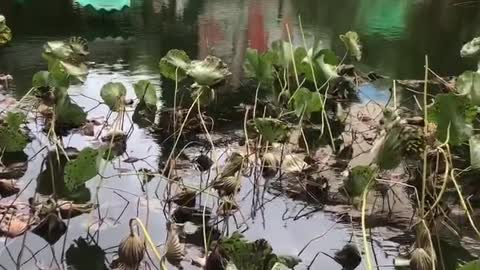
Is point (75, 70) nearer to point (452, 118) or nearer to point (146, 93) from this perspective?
point (146, 93)

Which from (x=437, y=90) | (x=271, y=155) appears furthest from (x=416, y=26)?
(x=271, y=155)

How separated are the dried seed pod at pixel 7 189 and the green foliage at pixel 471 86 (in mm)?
737

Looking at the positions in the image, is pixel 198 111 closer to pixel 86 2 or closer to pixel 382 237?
pixel 382 237

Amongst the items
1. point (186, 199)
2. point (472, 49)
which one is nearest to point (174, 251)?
point (186, 199)

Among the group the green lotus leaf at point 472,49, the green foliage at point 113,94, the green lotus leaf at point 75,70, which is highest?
the green lotus leaf at point 472,49

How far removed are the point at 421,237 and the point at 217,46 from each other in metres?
1.30

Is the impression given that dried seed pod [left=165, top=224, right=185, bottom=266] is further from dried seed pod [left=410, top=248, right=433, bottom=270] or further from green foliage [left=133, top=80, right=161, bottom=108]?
green foliage [left=133, top=80, right=161, bottom=108]

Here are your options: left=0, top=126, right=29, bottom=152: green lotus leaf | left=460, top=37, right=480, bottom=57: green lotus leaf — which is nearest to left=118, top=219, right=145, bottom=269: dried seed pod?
left=0, top=126, right=29, bottom=152: green lotus leaf

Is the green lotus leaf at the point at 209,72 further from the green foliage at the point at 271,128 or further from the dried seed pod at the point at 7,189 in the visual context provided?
the dried seed pod at the point at 7,189

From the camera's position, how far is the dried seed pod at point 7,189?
1108 millimetres

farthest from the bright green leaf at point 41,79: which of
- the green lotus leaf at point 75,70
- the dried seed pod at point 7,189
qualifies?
the dried seed pod at point 7,189

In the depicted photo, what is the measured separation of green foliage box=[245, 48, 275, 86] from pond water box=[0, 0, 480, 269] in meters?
0.12

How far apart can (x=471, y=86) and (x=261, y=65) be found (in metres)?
0.45

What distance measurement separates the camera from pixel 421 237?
923mm
